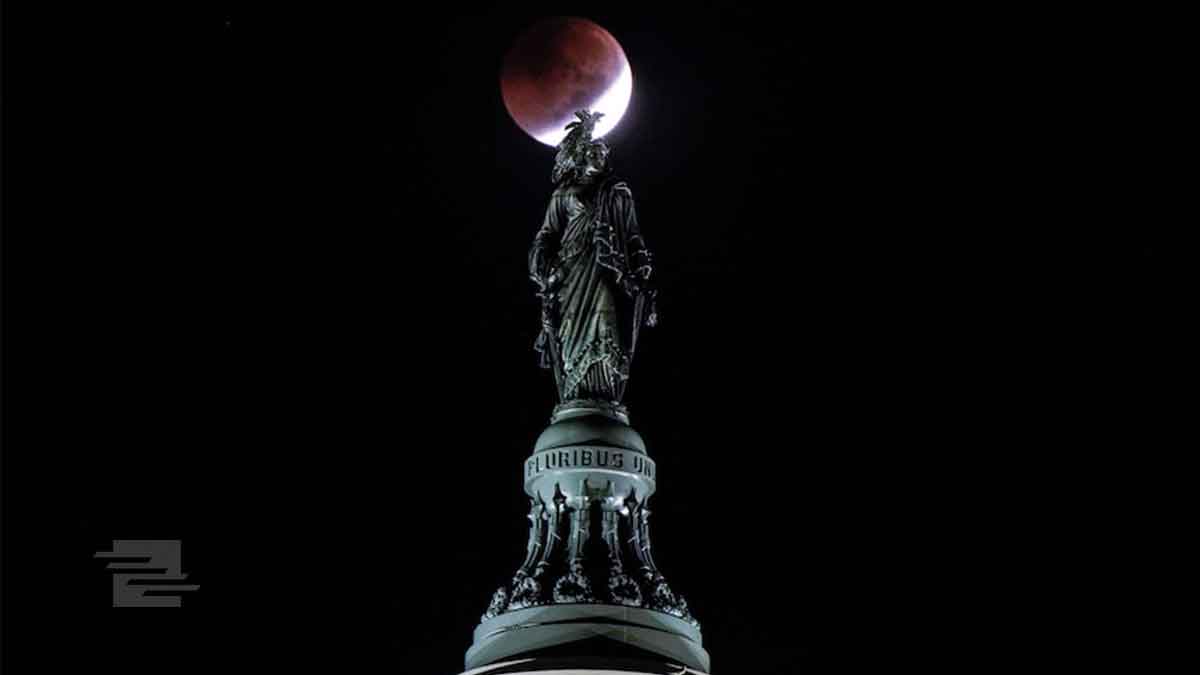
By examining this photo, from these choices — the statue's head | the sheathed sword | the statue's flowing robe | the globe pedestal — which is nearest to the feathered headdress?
the statue's head

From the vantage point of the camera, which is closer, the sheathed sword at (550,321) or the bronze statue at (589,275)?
the bronze statue at (589,275)

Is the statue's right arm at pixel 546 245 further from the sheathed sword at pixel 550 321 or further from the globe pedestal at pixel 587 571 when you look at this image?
the globe pedestal at pixel 587 571

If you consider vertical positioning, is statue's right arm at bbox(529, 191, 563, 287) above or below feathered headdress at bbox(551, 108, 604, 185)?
below

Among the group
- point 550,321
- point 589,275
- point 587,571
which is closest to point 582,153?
point 589,275

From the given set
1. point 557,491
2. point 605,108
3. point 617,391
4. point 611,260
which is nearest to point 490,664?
point 557,491

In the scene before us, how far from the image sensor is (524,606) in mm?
19547

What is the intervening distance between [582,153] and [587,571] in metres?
5.01

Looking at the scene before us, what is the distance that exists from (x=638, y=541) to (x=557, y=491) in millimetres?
1043

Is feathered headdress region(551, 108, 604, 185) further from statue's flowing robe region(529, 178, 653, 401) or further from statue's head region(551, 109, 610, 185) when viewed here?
statue's flowing robe region(529, 178, 653, 401)

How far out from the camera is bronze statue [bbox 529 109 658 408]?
20844mm

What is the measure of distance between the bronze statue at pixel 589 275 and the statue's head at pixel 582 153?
0.04ft

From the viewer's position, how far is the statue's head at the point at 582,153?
71.2 feet

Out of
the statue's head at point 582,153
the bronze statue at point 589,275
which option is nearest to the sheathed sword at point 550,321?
the bronze statue at point 589,275

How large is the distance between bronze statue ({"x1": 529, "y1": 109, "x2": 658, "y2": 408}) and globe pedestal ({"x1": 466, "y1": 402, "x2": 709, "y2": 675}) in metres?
0.52
